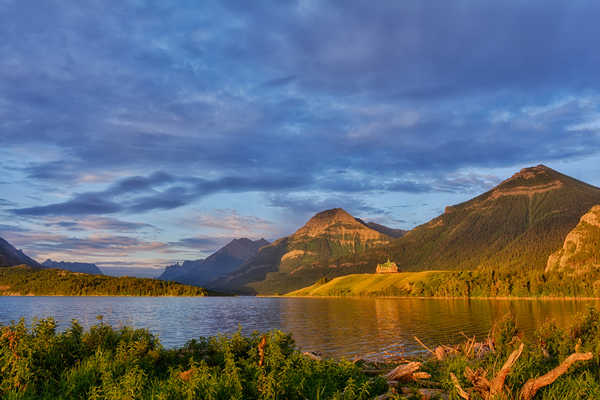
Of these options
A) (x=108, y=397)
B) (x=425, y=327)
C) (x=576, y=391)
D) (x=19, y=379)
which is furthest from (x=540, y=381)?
(x=425, y=327)

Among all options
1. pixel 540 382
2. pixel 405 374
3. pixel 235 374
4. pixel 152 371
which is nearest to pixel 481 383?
pixel 540 382

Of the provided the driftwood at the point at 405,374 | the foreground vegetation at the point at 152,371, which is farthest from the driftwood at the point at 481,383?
the driftwood at the point at 405,374

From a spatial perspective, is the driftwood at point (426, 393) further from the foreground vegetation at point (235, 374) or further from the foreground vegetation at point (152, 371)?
the foreground vegetation at point (152, 371)

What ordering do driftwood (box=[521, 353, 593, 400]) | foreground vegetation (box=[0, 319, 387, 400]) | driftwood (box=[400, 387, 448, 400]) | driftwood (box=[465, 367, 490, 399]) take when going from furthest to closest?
1. driftwood (box=[400, 387, 448, 400])
2. driftwood (box=[465, 367, 490, 399])
3. driftwood (box=[521, 353, 593, 400])
4. foreground vegetation (box=[0, 319, 387, 400])

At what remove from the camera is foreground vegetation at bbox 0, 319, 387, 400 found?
1780 cm

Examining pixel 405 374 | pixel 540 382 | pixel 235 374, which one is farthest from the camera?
pixel 405 374

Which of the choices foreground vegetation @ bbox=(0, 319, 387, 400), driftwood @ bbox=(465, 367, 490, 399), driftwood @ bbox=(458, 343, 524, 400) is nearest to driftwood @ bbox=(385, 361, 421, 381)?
foreground vegetation @ bbox=(0, 319, 387, 400)

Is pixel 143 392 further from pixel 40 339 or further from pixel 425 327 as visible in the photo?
pixel 425 327

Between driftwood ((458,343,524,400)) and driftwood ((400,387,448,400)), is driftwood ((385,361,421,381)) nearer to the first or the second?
driftwood ((400,387,448,400))

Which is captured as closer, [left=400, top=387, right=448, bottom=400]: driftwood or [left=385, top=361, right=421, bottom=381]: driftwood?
[left=400, top=387, right=448, bottom=400]: driftwood

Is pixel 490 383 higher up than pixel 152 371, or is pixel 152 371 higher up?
pixel 490 383

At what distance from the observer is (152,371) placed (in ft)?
83.4

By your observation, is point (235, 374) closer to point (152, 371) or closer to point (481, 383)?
point (152, 371)

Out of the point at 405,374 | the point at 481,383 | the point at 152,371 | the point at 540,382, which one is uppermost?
the point at 540,382
